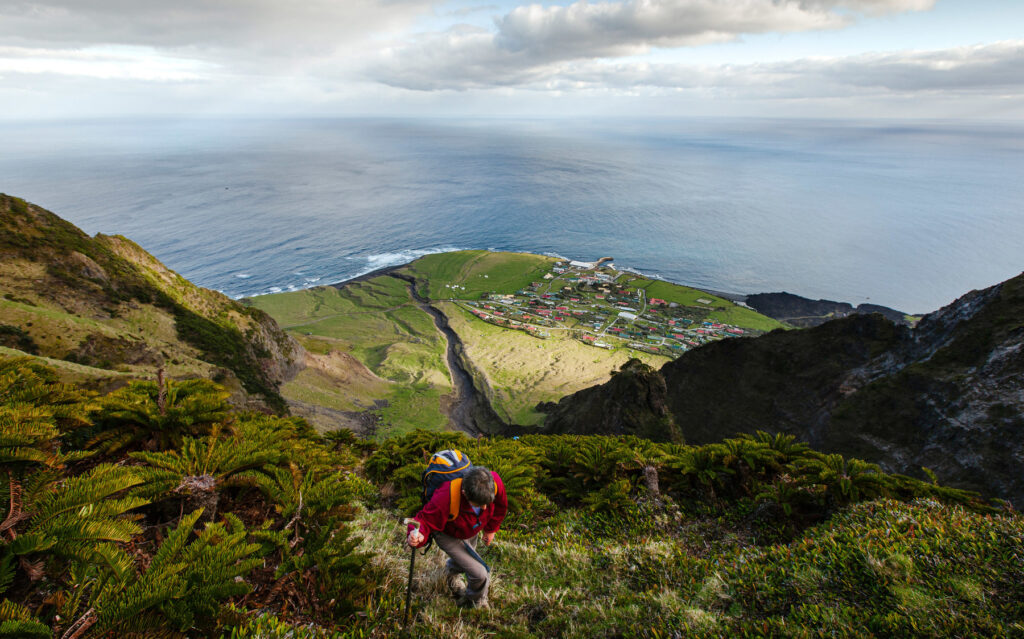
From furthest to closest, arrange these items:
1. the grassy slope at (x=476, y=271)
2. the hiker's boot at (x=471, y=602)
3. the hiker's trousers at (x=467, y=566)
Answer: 1. the grassy slope at (x=476, y=271)
2. the hiker's boot at (x=471, y=602)
3. the hiker's trousers at (x=467, y=566)

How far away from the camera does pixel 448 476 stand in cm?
535

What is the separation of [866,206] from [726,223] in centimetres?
8582

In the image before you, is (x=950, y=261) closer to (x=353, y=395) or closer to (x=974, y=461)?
(x=974, y=461)

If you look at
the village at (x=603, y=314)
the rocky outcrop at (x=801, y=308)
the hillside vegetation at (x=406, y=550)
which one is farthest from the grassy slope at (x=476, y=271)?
the hillside vegetation at (x=406, y=550)

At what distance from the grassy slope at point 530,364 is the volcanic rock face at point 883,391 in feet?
42.6

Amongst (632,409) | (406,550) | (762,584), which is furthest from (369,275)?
(762,584)

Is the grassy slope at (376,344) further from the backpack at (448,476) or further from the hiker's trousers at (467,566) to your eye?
the backpack at (448,476)

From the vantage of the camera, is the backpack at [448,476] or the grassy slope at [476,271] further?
the grassy slope at [476,271]

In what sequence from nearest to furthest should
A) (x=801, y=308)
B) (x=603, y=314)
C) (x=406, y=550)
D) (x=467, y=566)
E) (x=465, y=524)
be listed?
(x=465, y=524) < (x=467, y=566) < (x=406, y=550) < (x=603, y=314) < (x=801, y=308)

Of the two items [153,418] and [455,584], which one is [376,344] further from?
[455,584]

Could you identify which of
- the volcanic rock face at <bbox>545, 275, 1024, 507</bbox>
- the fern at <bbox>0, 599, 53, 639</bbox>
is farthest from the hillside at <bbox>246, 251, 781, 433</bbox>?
the fern at <bbox>0, 599, 53, 639</bbox>

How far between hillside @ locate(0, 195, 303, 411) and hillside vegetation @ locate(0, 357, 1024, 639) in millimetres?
18408

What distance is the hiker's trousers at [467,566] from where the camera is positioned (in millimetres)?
5570

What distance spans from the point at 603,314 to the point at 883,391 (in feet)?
209
